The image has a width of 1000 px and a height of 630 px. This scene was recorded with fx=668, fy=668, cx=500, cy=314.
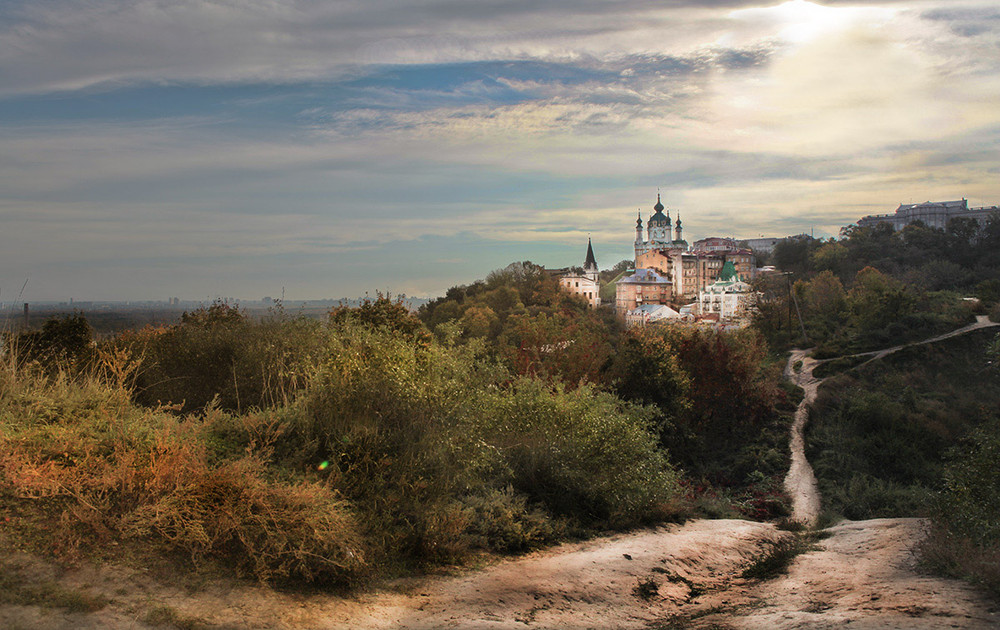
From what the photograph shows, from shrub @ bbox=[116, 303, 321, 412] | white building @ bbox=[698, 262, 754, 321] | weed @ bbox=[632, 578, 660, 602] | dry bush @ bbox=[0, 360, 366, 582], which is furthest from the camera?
white building @ bbox=[698, 262, 754, 321]

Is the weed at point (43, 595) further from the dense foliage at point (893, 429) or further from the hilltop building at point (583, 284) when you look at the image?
the hilltop building at point (583, 284)

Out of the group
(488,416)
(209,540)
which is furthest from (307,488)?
(488,416)

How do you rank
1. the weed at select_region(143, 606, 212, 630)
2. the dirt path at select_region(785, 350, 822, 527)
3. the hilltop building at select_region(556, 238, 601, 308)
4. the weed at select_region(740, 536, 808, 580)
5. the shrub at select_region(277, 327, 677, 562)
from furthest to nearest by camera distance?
the hilltop building at select_region(556, 238, 601, 308) → the dirt path at select_region(785, 350, 822, 527) → the weed at select_region(740, 536, 808, 580) → the shrub at select_region(277, 327, 677, 562) → the weed at select_region(143, 606, 212, 630)

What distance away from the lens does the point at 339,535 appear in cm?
754

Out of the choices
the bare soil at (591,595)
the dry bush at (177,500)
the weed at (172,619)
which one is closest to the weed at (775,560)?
the bare soil at (591,595)

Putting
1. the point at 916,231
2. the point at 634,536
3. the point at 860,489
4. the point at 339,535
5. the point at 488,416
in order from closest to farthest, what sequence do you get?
A: the point at 339,535 < the point at 634,536 < the point at 488,416 < the point at 860,489 < the point at 916,231

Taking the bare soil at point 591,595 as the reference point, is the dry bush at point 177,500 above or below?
above

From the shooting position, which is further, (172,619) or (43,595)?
(172,619)

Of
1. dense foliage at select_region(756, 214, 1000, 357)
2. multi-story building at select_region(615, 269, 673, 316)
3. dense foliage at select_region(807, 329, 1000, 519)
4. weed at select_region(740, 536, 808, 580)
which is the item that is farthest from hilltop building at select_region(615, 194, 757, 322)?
weed at select_region(740, 536, 808, 580)

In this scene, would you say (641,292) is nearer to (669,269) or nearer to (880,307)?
(669,269)

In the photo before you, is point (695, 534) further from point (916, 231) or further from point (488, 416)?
point (916, 231)

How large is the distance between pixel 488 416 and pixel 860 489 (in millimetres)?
13879

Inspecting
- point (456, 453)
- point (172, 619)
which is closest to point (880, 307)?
point (456, 453)

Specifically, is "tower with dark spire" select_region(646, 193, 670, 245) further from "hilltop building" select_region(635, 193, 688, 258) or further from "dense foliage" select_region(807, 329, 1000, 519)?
"dense foliage" select_region(807, 329, 1000, 519)
